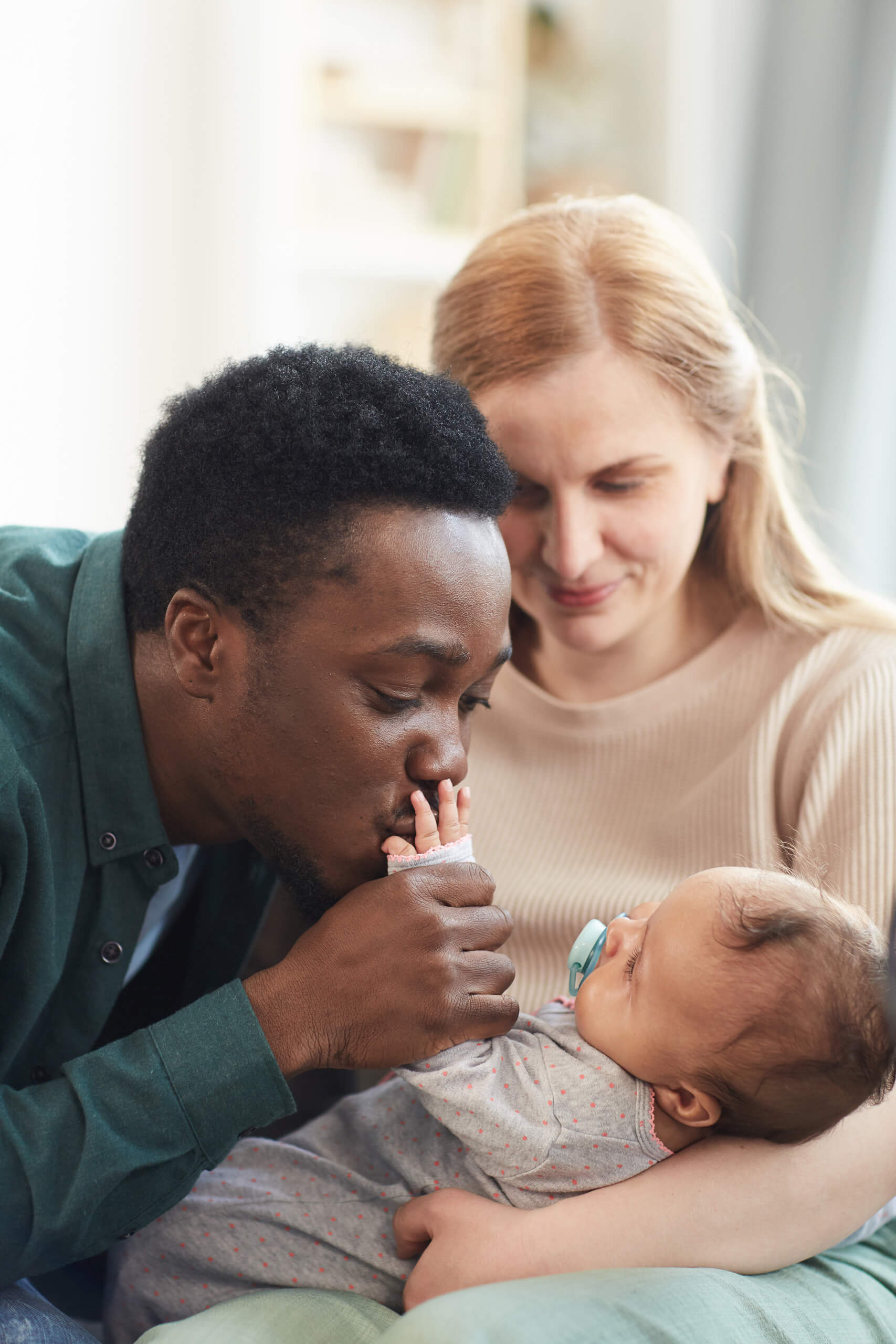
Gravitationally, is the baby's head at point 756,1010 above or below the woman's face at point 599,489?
below

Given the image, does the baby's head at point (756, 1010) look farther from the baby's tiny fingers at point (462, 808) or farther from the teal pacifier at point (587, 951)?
the baby's tiny fingers at point (462, 808)

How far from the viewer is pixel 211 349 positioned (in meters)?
3.30

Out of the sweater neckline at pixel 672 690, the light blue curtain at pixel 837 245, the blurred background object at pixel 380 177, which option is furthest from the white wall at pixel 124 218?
the sweater neckline at pixel 672 690

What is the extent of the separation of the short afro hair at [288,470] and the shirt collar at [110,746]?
5 centimetres

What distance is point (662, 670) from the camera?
1759 millimetres

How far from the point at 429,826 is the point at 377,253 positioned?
234 cm

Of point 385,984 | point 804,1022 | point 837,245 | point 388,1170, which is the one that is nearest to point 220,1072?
point 385,984

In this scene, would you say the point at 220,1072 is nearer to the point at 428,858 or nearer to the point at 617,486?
the point at 428,858

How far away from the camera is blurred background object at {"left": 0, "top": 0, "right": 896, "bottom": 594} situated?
2961 mm

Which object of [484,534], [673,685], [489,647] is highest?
[484,534]

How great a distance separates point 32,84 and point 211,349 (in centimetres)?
74

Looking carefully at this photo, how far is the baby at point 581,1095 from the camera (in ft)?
3.52

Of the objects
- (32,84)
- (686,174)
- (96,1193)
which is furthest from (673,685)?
(32,84)

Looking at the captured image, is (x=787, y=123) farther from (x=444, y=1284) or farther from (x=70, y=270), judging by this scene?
(x=444, y=1284)
